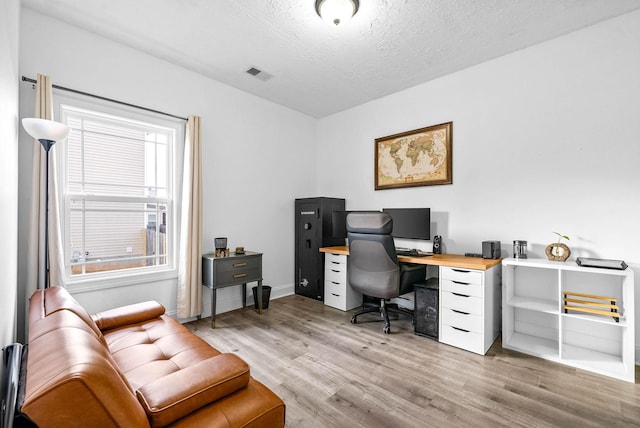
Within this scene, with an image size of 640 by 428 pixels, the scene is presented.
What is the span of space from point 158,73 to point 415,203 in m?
3.31

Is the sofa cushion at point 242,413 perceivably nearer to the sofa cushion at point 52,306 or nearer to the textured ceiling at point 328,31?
the sofa cushion at point 52,306

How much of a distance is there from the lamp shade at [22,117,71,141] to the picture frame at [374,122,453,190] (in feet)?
10.9

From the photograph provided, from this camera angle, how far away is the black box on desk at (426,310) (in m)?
2.88

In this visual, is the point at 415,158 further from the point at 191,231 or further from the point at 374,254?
the point at 191,231

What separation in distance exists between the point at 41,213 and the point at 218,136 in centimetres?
189

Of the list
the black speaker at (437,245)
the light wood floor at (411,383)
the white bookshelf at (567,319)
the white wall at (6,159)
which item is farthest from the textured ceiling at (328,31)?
the light wood floor at (411,383)

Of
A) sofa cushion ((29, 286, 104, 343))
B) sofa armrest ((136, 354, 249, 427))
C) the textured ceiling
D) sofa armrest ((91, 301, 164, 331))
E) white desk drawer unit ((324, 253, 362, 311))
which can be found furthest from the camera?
white desk drawer unit ((324, 253, 362, 311))

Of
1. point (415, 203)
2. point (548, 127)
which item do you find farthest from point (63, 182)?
point (548, 127)

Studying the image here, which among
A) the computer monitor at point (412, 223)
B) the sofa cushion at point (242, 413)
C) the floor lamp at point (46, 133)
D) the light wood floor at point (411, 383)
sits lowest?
the light wood floor at point (411, 383)

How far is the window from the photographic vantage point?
2689mm

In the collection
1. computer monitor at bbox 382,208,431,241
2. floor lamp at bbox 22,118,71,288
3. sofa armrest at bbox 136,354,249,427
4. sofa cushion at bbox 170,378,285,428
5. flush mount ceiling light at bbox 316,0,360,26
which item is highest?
flush mount ceiling light at bbox 316,0,360,26

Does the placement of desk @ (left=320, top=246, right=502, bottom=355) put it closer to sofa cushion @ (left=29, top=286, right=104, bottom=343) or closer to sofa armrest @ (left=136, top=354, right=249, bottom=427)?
sofa armrest @ (left=136, top=354, right=249, bottom=427)

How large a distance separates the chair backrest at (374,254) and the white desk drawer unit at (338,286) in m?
0.55

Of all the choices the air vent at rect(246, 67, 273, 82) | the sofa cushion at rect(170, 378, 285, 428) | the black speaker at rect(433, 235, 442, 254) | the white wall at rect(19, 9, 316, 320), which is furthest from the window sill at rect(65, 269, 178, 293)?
the black speaker at rect(433, 235, 442, 254)
